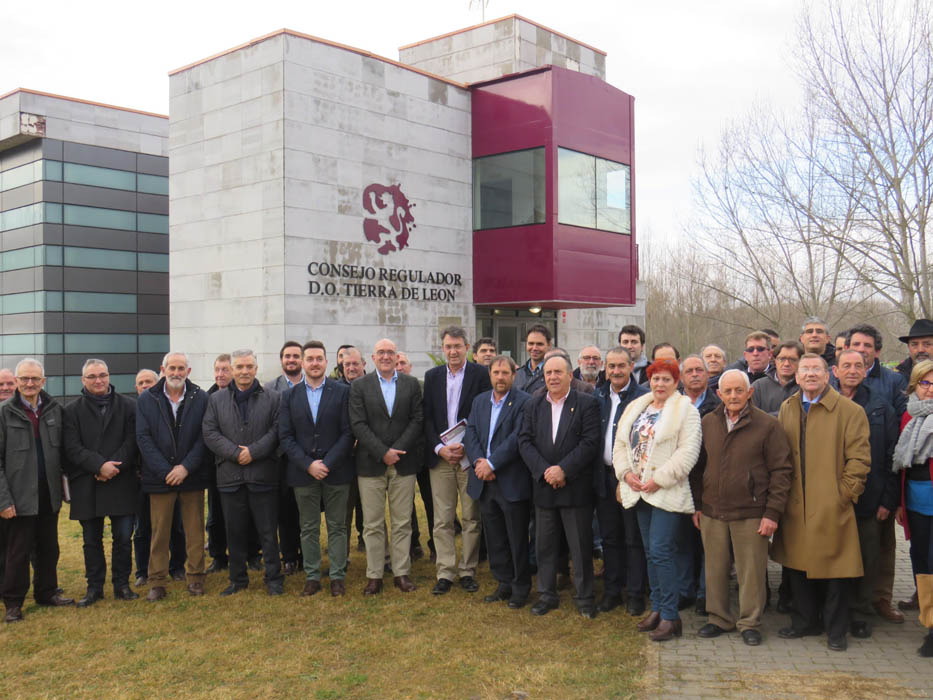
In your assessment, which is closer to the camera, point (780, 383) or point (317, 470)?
point (780, 383)

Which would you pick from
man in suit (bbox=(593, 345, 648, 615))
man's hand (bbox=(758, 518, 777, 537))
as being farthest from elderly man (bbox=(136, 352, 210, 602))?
man's hand (bbox=(758, 518, 777, 537))

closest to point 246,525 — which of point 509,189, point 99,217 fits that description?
point 509,189

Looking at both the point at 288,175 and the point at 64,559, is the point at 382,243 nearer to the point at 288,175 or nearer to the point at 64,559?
the point at 288,175

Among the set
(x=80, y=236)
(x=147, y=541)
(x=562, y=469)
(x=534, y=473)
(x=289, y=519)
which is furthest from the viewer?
(x=80, y=236)

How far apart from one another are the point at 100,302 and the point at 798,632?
1981 centimetres

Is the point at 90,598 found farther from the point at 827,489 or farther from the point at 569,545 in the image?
the point at 827,489

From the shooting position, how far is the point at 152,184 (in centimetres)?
2188

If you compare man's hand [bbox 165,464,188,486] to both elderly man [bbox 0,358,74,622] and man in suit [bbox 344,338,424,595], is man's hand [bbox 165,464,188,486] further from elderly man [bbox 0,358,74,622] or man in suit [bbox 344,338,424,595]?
man in suit [bbox 344,338,424,595]

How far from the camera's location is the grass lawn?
16.0ft

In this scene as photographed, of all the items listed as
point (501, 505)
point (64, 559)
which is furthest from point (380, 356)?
point (64, 559)

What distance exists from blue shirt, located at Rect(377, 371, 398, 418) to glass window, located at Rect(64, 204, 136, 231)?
55.4ft

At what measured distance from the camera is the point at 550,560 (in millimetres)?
6266

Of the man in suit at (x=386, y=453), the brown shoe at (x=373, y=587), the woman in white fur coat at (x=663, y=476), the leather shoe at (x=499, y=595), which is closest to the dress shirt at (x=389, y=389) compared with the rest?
the man in suit at (x=386, y=453)

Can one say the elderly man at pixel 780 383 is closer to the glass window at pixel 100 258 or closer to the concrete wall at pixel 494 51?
the concrete wall at pixel 494 51
